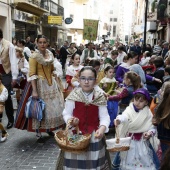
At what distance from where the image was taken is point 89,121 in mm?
3430

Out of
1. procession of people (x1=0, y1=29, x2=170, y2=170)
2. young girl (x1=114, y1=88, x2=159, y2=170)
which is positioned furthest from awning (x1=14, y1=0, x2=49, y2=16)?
young girl (x1=114, y1=88, x2=159, y2=170)

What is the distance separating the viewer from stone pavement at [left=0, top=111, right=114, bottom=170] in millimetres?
4703

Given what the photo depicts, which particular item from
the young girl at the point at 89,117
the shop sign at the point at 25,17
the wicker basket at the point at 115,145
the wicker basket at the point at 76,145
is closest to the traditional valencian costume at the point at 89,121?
the young girl at the point at 89,117

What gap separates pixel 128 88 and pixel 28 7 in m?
17.3

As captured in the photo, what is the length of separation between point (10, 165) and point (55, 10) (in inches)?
1073

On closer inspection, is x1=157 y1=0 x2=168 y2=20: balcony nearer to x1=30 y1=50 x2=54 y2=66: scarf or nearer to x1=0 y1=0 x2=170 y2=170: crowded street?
x1=0 y1=0 x2=170 y2=170: crowded street

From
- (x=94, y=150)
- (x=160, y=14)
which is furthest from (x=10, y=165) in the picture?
(x=160, y=14)

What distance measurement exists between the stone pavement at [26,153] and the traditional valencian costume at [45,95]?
313 millimetres

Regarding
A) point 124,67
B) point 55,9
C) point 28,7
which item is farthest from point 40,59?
point 55,9

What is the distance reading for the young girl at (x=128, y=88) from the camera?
5.24 metres

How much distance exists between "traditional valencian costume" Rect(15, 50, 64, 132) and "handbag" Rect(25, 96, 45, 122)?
12 centimetres

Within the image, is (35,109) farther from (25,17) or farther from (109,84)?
(25,17)

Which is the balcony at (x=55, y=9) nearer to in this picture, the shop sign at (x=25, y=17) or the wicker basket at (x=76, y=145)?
A: the shop sign at (x=25, y=17)

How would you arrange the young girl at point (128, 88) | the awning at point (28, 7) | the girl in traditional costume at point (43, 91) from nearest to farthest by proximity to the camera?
the young girl at point (128, 88)
the girl in traditional costume at point (43, 91)
the awning at point (28, 7)
